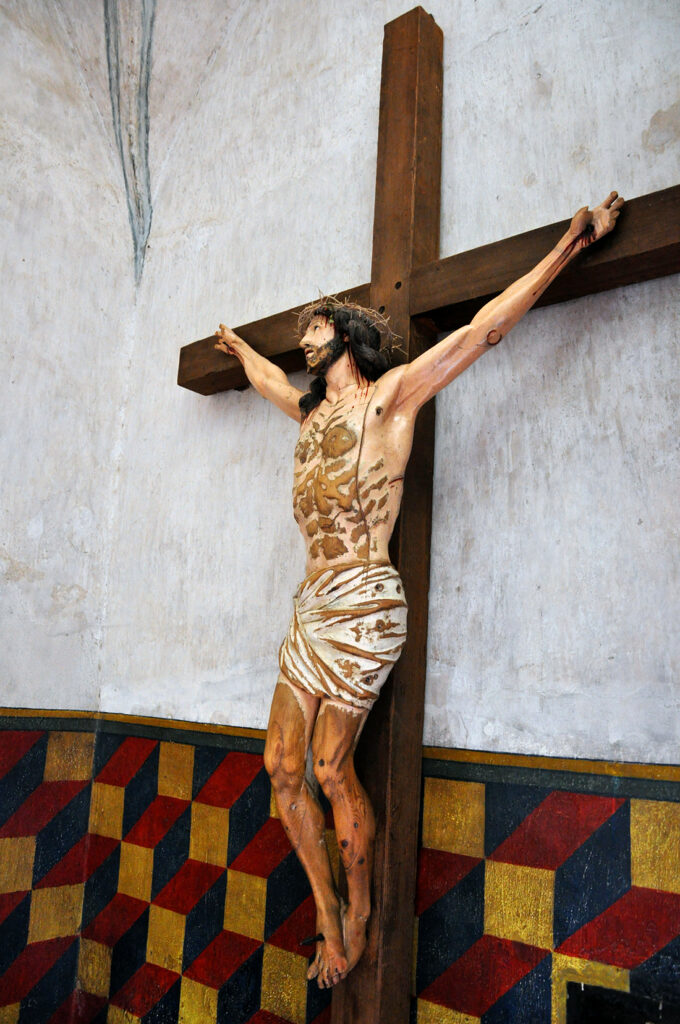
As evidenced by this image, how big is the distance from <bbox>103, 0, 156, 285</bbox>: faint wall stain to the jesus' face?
1654 mm

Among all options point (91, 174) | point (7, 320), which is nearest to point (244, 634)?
point (7, 320)

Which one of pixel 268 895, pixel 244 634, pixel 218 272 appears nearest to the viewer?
pixel 268 895

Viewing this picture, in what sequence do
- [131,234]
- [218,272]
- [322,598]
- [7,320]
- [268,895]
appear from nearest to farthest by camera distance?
1. [322,598]
2. [268,895]
3. [7,320]
4. [218,272]
5. [131,234]

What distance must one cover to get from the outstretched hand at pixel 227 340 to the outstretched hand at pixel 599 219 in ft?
3.96

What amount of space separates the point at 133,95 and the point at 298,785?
3086 mm

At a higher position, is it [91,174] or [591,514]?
[91,174]

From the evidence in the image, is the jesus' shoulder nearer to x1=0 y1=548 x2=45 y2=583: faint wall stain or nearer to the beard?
the beard

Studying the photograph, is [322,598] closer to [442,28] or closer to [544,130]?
[544,130]

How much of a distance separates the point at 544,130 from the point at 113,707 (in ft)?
8.44

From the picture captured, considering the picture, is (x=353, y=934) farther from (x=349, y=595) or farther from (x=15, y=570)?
(x=15, y=570)

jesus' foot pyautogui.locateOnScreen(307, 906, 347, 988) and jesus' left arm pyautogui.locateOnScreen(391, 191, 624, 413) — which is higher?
jesus' left arm pyautogui.locateOnScreen(391, 191, 624, 413)

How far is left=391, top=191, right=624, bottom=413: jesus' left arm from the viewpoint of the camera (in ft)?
6.88

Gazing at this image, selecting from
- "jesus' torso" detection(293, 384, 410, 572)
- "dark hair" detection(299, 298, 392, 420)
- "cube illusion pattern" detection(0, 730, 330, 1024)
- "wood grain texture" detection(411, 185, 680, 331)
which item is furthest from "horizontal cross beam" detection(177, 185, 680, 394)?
"cube illusion pattern" detection(0, 730, 330, 1024)

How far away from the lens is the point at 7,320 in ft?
10.6
